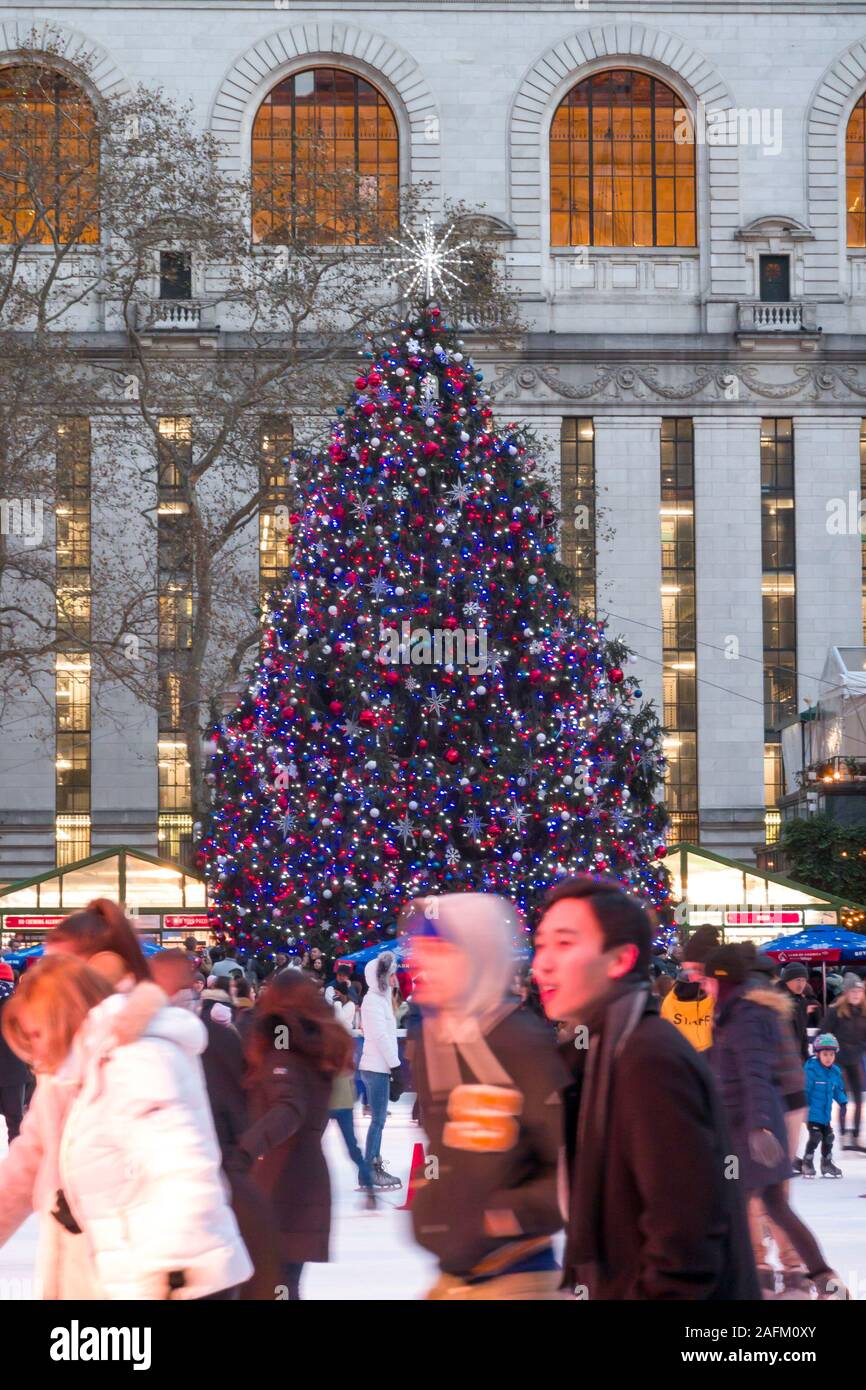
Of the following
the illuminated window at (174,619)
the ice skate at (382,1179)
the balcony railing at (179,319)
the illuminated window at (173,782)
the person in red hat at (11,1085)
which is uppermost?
the balcony railing at (179,319)

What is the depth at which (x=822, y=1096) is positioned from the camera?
12938mm

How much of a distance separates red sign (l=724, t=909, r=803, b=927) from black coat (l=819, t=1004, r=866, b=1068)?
12960 mm

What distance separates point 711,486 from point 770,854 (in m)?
8.82

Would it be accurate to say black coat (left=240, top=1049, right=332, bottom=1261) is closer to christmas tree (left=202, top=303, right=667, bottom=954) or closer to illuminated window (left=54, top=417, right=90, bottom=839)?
christmas tree (left=202, top=303, right=667, bottom=954)

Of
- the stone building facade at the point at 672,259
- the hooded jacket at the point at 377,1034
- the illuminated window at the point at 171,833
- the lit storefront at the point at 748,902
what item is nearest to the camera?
the hooded jacket at the point at 377,1034

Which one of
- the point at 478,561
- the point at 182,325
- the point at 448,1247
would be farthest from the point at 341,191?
the point at 448,1247

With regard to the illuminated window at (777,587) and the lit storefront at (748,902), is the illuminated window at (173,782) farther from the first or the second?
the lit storefront at (748,902)

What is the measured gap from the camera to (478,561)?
21.5m

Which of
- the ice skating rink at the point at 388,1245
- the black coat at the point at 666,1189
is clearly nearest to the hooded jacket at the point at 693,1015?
the ice skating rink at the point at 388,1245

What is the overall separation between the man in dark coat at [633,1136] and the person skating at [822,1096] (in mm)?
9454

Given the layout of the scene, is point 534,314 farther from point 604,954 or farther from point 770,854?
point 604,954

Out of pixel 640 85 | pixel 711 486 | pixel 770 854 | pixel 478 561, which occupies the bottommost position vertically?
pixel 770 854

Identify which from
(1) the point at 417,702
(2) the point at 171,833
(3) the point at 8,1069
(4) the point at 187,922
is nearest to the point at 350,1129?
(3) the point at 8,1069

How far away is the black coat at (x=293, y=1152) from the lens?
6488 mm
